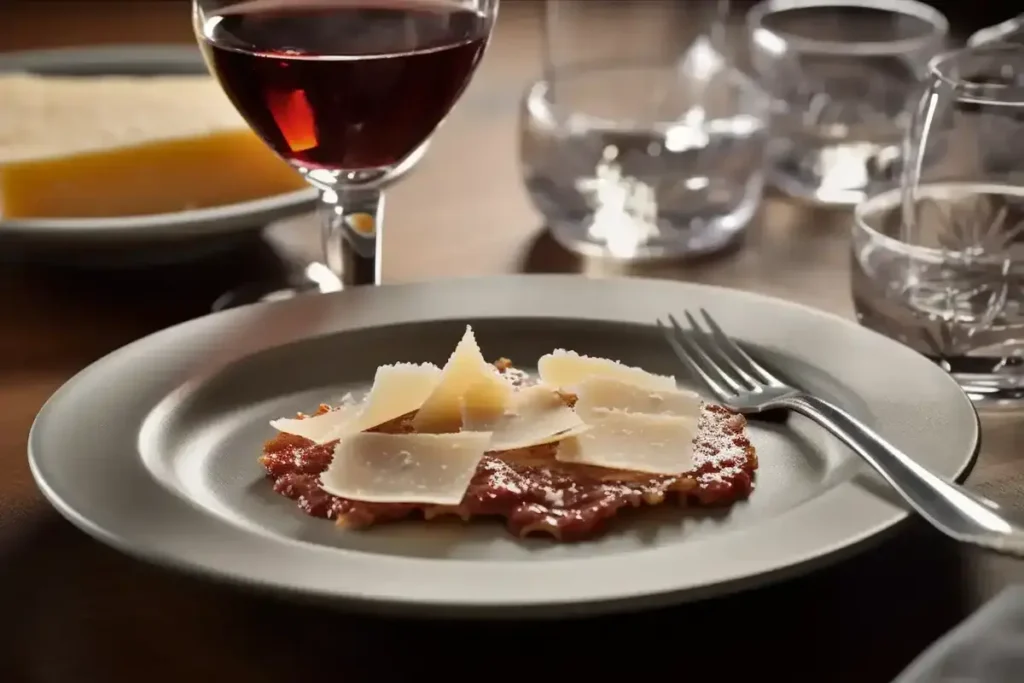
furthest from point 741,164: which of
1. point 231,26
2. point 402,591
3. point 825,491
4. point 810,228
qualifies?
point 402,591

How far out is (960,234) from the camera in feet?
4.16

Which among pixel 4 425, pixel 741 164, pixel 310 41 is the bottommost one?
pixel 4 425

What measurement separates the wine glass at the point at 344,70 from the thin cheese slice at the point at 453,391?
0.92 ft

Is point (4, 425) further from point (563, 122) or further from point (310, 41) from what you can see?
point (563, 122)

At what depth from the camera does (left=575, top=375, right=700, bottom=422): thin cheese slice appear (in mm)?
972

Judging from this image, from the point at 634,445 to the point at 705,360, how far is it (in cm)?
20

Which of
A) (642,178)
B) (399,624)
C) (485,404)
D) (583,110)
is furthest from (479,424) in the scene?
(583,110)

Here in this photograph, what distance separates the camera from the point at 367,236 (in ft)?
4.11

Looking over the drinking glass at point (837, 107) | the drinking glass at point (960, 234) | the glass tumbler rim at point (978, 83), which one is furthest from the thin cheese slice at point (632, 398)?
the drinking glass at point (837, 107)

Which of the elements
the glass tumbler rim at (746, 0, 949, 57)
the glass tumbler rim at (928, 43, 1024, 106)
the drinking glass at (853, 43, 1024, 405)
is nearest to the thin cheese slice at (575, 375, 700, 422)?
the drinking glass at (853, 43, 1024, 405)

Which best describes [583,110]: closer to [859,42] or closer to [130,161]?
[859,42]

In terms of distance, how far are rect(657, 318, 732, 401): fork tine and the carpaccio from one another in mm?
85

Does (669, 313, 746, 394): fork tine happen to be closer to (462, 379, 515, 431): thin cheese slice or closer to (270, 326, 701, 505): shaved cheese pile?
(270, 326, 701, 505): shaved cheese pile

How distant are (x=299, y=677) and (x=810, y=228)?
0.97 meters
